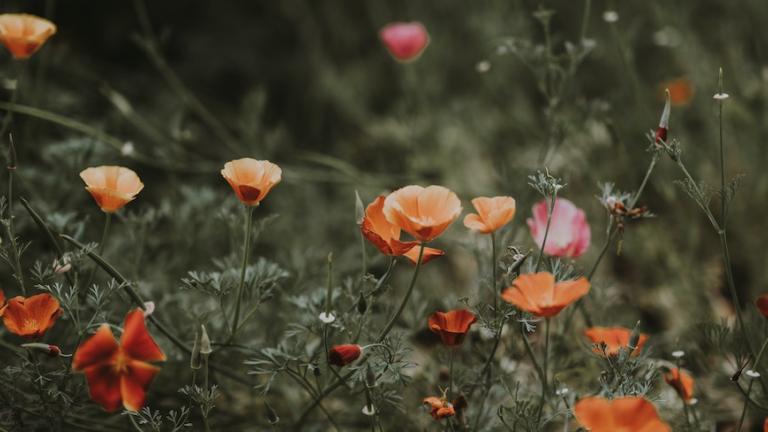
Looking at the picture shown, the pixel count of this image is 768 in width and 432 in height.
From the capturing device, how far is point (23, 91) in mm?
1790

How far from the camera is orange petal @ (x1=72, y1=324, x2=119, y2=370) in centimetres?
78

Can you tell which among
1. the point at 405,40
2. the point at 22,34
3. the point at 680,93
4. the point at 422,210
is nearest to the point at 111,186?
the point at 22,34

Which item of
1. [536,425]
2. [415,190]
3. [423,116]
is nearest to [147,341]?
[415,190]

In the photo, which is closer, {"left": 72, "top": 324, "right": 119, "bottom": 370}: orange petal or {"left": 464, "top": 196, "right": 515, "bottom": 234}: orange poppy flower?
{"left": 72, "top": 324, "right": 119, "bottom": 370}: orange petal

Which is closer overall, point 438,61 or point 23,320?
point 23,320

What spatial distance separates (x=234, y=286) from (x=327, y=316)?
0.22 metres

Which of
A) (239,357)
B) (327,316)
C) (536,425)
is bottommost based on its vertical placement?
(239,357)

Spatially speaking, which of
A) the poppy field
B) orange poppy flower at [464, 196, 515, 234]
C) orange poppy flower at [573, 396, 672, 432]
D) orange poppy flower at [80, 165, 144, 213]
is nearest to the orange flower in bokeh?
the poppy field

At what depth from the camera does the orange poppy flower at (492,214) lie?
91cm

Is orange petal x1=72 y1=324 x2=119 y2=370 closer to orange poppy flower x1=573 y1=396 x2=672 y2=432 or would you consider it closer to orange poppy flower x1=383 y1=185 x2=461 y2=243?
orange poppy flower x1=383 y1=185 x2=461 y2=243

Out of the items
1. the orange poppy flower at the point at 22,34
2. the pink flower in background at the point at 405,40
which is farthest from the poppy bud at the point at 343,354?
the pink flower in background at the point at 405,40

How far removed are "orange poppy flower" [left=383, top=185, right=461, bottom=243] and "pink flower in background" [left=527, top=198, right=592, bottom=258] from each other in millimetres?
216

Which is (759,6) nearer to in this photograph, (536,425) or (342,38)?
(342,38)

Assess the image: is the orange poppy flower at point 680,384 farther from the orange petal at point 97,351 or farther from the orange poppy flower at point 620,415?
the orange petal at point 97,351
